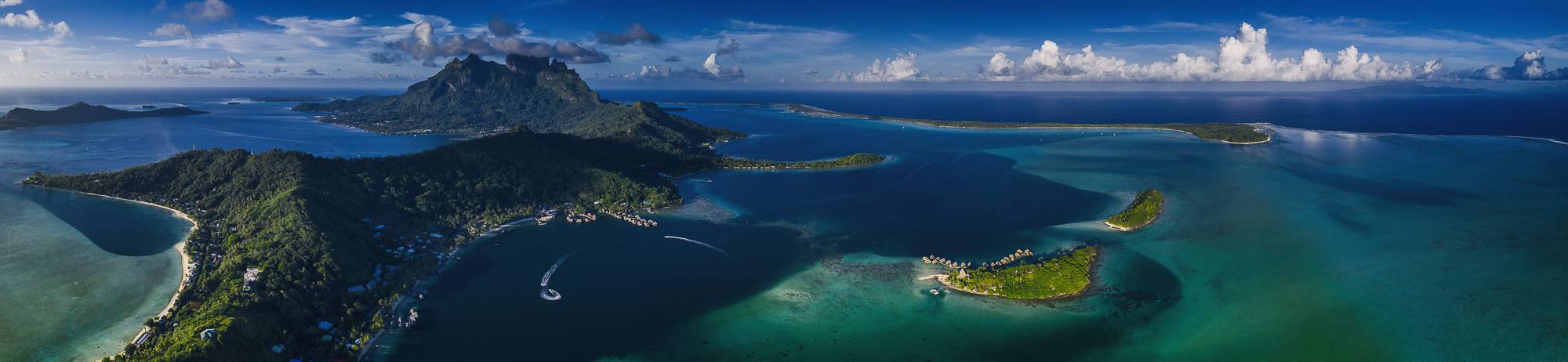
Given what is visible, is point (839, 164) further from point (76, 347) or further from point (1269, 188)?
point (76, 347)

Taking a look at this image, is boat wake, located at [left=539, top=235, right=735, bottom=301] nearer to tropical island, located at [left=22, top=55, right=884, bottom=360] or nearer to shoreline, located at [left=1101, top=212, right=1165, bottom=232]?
→ tropical island, located at [left=22, top=55, right=884, bottom=360]

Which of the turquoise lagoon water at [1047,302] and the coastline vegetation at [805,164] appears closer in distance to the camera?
the turquoise lagoon water at [1047,302]

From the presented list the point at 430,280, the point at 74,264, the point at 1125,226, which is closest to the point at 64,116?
the point at 74,264

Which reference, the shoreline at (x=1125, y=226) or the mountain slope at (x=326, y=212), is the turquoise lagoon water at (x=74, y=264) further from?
the shoreline at (x=1125, y=226)

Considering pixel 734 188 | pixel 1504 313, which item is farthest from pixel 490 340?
pixel 1504 313

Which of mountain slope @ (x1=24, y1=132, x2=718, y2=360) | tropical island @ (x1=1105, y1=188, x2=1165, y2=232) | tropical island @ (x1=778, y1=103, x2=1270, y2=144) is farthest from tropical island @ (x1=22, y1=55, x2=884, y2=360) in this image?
tropical island @ (x1=778, y1=103, x2=1270, y2=144)

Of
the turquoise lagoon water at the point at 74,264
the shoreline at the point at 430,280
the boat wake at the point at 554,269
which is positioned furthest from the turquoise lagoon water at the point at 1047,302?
the turquoise lagoon water at the point at 74,264

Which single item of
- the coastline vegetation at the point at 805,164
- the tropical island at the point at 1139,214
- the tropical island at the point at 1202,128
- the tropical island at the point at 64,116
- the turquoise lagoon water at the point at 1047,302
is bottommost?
the turquoise lagoon water at the point at 1047,302
